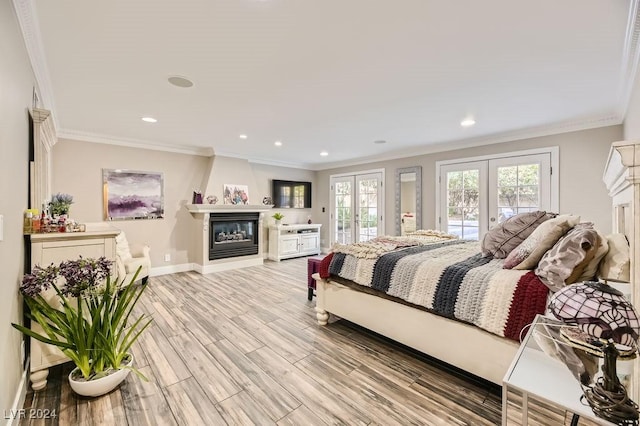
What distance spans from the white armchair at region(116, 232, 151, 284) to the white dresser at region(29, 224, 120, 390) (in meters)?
1.29

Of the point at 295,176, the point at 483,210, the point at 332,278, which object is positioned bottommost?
the point at 332,278

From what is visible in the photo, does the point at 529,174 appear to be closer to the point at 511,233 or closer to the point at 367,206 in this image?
the point at 511,233

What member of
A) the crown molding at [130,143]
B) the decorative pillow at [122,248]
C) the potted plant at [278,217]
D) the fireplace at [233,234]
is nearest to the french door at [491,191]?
the potted plant at [278,217]

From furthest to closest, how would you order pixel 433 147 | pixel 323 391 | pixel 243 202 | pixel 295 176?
pixel 295 176 < pixel 243 202 < pixel 433 147 < pixel 323 391

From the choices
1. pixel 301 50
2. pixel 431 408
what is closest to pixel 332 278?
pixel 431 408

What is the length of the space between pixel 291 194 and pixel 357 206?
168cm

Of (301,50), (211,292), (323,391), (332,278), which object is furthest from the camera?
(211,292)

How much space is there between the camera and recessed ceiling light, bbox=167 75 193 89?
240 cm

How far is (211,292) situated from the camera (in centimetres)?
384

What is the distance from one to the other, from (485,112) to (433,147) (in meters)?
1.70

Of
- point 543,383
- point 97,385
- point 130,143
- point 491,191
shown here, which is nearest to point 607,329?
point 543,383

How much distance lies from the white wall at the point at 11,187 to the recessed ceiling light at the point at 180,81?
91cm

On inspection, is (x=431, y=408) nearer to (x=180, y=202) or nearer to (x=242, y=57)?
(x=242, y=57)

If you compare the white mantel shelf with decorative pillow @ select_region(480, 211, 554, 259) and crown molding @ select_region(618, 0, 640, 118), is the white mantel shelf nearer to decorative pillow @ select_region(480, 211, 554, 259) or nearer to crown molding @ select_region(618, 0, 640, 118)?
decorative pillow @ select_region(480, 211, 554, 259)
